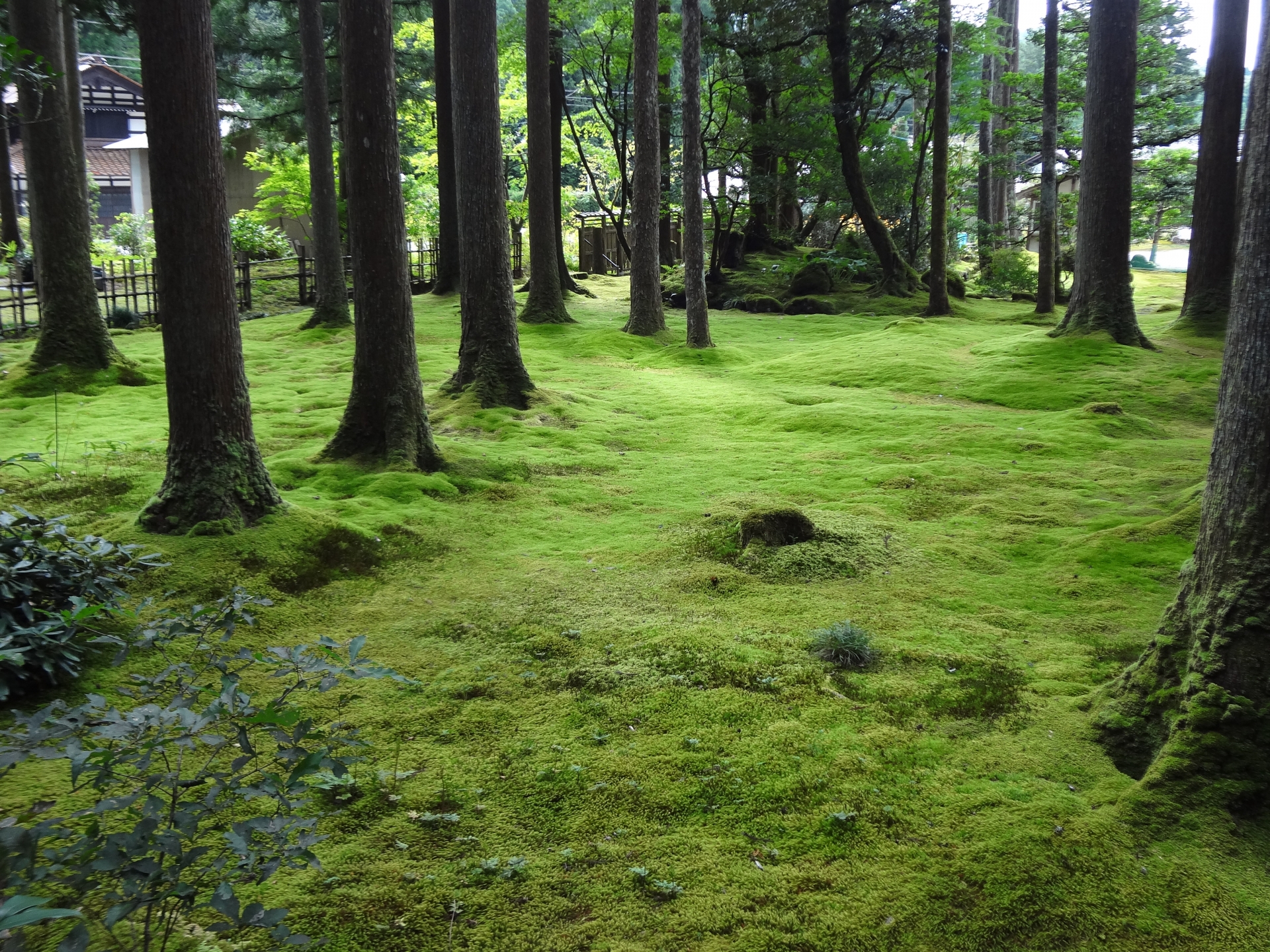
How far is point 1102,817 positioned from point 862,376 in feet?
31.3

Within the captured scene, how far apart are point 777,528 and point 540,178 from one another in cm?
1131

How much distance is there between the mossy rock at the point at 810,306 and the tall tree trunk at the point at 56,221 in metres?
13.8

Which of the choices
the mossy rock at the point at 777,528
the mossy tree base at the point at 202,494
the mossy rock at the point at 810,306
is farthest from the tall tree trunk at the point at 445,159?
the mossy rock at the point at 777,528

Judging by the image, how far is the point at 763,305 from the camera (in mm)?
20453

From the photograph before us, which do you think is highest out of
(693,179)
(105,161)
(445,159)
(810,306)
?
(105,161)

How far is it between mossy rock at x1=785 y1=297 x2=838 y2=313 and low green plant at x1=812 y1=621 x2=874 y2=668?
16.1 m

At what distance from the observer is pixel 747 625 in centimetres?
485

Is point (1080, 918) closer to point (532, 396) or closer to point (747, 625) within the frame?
point (747, 625)

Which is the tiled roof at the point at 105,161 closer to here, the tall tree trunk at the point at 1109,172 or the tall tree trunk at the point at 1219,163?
the tall tree trunk at the point at 1109,172

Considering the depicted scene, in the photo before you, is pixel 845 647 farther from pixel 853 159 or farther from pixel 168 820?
pixel 853 159

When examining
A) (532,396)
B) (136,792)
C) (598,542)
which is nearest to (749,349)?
(532,396)

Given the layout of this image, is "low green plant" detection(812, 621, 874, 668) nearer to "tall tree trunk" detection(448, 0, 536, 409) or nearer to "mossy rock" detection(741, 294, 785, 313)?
"tall tree trunk" detection(448, 0, 536, 409)

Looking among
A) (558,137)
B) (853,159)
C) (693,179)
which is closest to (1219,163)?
(693,179)

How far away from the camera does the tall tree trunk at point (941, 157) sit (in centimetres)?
1652
